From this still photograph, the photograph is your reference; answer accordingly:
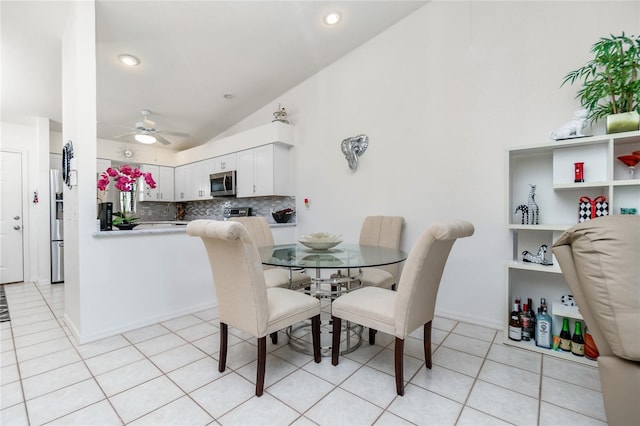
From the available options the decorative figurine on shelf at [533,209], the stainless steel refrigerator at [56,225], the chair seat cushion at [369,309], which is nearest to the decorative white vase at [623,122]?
the decorative figurine on shelf at [533,209]

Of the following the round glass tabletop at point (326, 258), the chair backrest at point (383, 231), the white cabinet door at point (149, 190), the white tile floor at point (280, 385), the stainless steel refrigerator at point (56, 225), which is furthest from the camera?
Result: the white cabinet door at point (149, 190)

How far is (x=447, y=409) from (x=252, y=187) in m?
3.55

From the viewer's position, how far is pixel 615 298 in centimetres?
104

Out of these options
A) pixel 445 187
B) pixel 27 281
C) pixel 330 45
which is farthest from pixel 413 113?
pixel 27 281

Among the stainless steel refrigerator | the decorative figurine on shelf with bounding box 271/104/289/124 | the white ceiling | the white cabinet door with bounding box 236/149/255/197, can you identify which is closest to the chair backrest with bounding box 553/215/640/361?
the white ceiling

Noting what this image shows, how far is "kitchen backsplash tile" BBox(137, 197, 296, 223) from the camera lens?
14.4 feet

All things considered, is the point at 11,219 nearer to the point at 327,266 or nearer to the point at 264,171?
the point at 264,171

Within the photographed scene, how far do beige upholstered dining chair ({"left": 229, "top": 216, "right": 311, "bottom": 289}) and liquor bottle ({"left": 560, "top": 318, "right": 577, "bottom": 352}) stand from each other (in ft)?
6.39

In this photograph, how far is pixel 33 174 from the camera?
442cm

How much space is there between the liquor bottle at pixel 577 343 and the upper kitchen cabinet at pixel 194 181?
503 centimetres

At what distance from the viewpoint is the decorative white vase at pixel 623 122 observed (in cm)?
181

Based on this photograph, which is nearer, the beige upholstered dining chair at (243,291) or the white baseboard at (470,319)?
the beige upholstered dining chair at (243,291)

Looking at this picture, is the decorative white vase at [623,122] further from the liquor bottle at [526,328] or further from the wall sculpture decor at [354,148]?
the wall sculpture decor at [354,148]

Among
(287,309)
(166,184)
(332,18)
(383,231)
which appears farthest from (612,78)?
(166,184)
